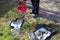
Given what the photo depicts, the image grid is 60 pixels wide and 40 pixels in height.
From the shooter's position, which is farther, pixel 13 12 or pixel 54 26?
pixel 13 12

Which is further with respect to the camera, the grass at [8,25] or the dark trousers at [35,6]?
the dark trousers at [35,6]

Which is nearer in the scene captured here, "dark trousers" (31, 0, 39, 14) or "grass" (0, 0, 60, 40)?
"grass" (0, 0, 60, 40)

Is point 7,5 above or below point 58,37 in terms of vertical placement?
above

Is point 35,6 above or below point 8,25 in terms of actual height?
above

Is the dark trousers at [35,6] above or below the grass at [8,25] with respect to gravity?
above

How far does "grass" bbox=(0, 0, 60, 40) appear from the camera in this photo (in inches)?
147

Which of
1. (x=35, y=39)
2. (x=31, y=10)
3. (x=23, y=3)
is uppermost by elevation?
(x=23, y=3)

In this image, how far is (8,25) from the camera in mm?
4094

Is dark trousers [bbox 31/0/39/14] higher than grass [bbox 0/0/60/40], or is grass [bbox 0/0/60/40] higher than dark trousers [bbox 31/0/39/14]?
dark trousers [bbox 31/0/39/14]

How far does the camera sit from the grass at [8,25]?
147 inches

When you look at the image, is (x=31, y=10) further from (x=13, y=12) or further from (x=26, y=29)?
(x=26, y=29)

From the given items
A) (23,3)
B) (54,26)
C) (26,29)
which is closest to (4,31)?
(26,29)

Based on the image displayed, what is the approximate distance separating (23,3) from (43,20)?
0.57 metres

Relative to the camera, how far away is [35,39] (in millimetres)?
3635
